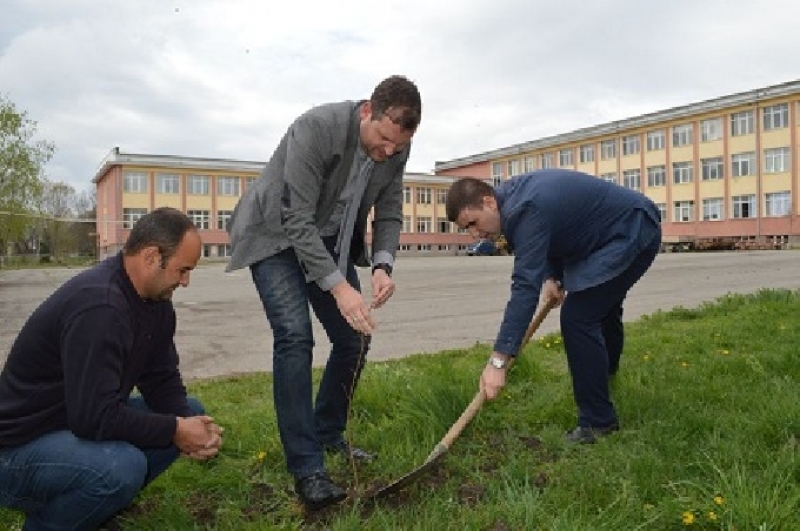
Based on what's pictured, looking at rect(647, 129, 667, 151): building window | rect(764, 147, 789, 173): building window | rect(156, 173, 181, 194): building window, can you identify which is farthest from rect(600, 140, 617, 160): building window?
rect(156, 173, 181, 194): building window

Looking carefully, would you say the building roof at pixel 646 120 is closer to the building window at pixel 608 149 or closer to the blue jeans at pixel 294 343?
the building window at pixel 608 149

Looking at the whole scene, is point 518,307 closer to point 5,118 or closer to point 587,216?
point 587,216

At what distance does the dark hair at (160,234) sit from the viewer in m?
2.63

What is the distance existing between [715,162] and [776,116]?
536 centimetres

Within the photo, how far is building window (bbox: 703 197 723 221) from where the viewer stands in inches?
2074

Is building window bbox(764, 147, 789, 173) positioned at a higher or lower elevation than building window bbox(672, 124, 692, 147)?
lower

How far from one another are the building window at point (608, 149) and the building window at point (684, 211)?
718 cm

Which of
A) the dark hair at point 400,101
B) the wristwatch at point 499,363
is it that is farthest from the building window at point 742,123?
the dark hair at point 400,101

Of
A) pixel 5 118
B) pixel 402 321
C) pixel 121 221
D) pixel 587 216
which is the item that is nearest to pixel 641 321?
pixel 402 321

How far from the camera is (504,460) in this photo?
354 centimetres

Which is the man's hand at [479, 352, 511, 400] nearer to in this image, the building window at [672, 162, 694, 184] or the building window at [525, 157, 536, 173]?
the building window at [672, 162, 694, 184]

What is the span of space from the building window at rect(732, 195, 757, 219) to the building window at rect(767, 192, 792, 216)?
3.46 ft

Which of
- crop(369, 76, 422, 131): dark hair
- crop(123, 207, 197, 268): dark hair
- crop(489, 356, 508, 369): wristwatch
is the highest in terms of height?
crop(369, 76, 422, 131): dark hair

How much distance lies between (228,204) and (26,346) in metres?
64.5
